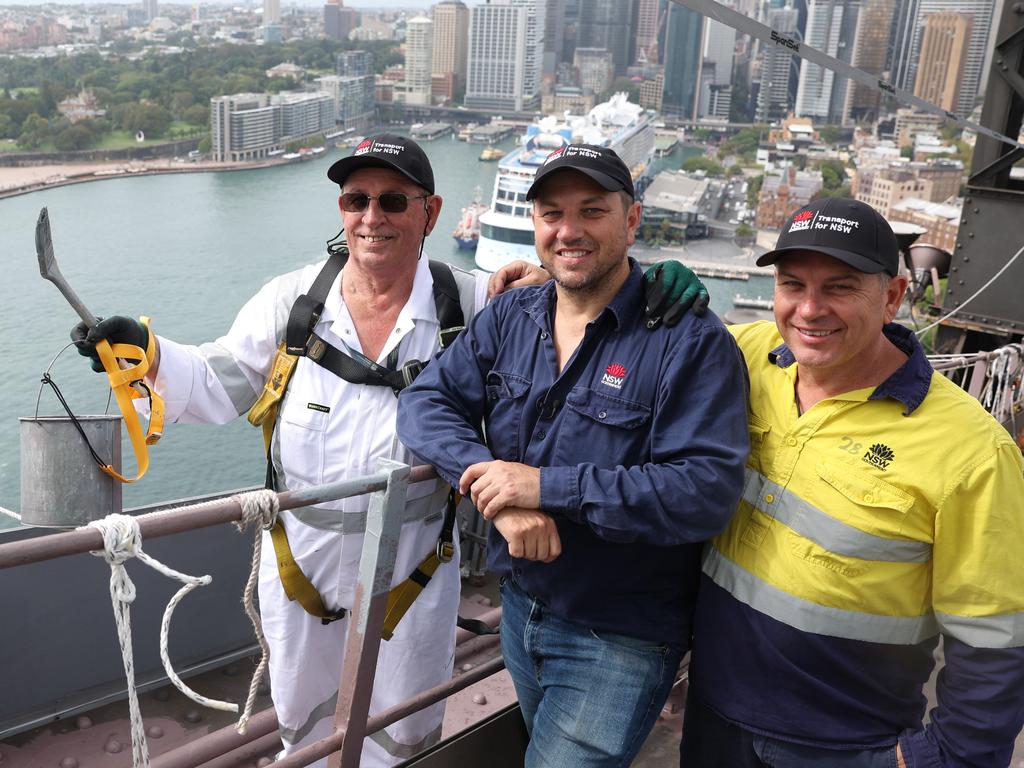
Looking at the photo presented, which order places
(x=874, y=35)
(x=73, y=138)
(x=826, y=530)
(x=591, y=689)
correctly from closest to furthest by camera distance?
(x=826, y=530)
(x=591, y=689)
(x=73, y=138)
(x=874, y=35)

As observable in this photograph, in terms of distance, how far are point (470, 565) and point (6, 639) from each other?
170cm

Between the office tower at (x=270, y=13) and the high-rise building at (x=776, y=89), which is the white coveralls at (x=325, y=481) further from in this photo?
the high-rise building at (x=776, y=89)

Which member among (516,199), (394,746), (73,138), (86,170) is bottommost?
(516,199)

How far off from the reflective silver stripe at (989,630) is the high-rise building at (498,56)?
43.3 meters

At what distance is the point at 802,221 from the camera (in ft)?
5.08

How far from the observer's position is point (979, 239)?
5.71 m

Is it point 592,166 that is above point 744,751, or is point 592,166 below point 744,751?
above

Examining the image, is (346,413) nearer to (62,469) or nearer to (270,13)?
(62,469)

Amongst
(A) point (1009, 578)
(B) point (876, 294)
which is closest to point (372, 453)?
(B) point (876, 294)

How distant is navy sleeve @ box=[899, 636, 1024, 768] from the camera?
4.49ft

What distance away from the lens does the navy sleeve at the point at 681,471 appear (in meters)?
1.45

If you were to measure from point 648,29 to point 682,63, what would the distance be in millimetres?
3265

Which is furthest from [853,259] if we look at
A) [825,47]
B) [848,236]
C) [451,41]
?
[825,47]

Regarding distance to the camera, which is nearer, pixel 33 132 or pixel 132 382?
pixel 132 382
